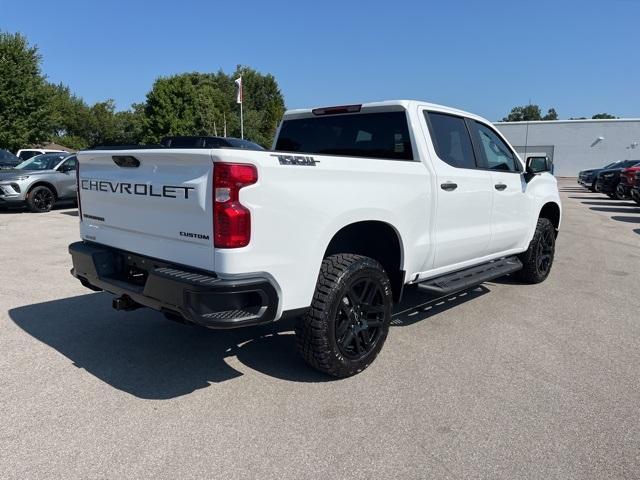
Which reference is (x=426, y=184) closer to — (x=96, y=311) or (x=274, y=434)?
(x=274, y=434)

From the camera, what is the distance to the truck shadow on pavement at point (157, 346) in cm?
365

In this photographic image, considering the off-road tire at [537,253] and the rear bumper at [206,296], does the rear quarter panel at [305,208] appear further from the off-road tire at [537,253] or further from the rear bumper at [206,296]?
the off-road tire at [537,253]

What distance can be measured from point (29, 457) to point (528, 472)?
263 cm

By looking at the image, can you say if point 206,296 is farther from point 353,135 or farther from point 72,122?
point 72,122

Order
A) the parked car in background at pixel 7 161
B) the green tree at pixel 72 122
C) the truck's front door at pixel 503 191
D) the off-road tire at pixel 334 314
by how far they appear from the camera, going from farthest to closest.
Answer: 1. the green tree at pixel 72 122
2. the parked car in background at pixel 7 161
3. the truck's front door at pixel 503 191
4. the off-road tire at pixel 334 314

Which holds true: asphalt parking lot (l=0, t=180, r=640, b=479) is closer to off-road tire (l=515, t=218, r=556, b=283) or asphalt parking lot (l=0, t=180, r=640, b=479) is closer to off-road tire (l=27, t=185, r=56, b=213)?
off-road tire (l=515, t=218, r=556, b=283)

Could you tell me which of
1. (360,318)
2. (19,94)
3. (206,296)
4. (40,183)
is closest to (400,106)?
(360,318)

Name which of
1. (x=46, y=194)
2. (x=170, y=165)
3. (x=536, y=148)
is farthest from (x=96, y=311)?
(x=536, y=148)

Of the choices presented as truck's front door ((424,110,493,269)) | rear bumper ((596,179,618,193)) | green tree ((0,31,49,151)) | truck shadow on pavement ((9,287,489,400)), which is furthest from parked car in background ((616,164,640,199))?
green tree ((0,31,49,151))

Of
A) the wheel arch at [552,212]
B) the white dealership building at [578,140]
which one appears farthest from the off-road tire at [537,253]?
the white dealership building at [578,140]

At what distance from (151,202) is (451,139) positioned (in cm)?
279

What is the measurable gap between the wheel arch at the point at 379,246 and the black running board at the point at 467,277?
315mm

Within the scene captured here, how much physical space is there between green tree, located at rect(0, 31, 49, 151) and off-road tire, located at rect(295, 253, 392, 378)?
34.5 m

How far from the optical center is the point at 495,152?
5.32 m
